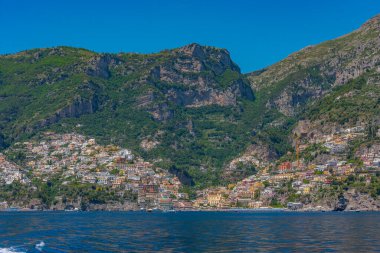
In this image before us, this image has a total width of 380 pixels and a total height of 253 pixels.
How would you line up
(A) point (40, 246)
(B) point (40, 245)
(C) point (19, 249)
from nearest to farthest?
(C) point (19, 249)
(A) point (40, 246)
(B) point (40, 245)

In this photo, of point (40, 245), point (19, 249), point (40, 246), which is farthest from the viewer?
point (40, 245)

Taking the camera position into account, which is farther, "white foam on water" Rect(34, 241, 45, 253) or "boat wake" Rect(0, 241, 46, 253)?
"white foam on water" Rect(34, 241, 45, 253)

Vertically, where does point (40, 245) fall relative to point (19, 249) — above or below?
above

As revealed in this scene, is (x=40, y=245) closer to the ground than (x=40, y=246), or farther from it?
farther from it

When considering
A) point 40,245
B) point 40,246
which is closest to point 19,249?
point 40,246

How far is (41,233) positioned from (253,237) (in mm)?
42182

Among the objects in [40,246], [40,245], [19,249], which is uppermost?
[40,245]

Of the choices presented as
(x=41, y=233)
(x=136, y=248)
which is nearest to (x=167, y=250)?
(x=136, y=248)

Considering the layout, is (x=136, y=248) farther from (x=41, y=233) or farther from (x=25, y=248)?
(x=41, y=233)

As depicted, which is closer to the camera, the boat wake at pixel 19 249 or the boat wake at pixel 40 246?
the boat wake at pixel 19 249

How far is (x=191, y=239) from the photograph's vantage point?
109875 millimetres

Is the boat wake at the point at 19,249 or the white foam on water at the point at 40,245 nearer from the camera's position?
the boat wake at the point at 19,249

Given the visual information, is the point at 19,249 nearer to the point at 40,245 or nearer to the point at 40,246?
the point at 40,246

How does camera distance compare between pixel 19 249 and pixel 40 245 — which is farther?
pixel 40 245
